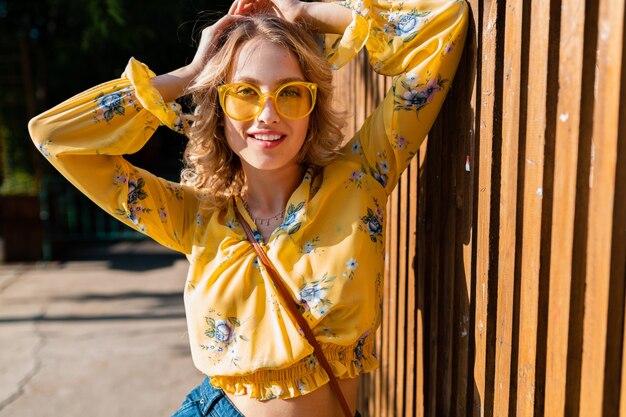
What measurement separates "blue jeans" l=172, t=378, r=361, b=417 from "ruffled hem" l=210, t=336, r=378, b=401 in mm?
66

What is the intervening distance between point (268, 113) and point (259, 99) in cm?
6

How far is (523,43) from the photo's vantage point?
5.08 feet

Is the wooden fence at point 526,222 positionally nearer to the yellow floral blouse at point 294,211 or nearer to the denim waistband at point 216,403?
the yellow floral blouse at point 294,211

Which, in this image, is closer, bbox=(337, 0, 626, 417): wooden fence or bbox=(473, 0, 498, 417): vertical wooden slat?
bbox=(337, 0, 626, 417): wooden fence

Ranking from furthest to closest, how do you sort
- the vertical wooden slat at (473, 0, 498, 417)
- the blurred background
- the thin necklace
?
1. the blurred background
2. the thin necklace
3. the vertical wooden slat at (473, 0, 498, 417)

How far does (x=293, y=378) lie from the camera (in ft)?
6.05

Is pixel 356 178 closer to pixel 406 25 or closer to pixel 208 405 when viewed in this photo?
pixel 406 25

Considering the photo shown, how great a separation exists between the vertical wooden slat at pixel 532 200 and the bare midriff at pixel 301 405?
0.53m

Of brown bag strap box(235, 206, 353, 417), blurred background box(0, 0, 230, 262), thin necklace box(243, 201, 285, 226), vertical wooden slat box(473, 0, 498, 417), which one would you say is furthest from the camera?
blurred background box(0, 0, 230, 262)

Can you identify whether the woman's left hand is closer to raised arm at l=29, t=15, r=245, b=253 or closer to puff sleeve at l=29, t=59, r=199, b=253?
raised arm at l=29, t=15, r=245, b=253

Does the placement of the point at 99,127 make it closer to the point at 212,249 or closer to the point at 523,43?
the point at 212,249

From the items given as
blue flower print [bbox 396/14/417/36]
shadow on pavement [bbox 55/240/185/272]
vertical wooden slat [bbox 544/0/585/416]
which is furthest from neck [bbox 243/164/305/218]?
shadow on pavement [bbox 55/240/185/272]

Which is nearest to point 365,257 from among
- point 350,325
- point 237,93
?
point 350,325

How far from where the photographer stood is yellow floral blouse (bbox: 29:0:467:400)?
1833 mm
